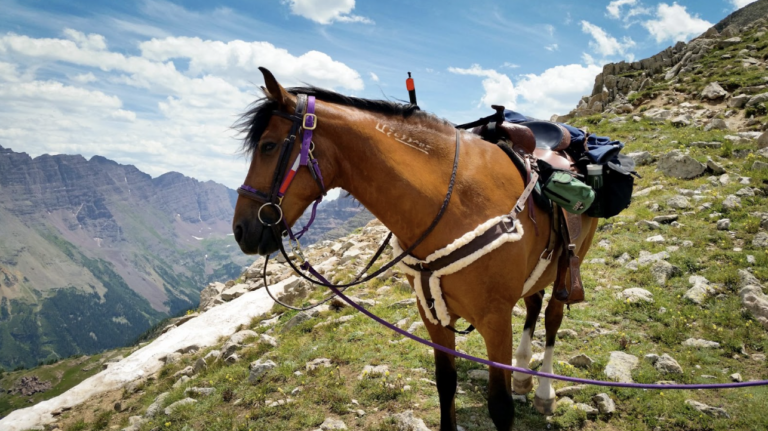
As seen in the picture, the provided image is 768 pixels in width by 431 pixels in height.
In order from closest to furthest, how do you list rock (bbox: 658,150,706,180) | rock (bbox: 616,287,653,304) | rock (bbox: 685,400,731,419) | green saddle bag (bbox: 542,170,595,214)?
green saddle bag (bbox: 542,170,595,214)
rock (bbox: 685,400,731,419)
rock (bbox: 616,287,653,304)
rock (bbox: 658,150,706,180)

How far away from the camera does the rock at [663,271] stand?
25.3ft

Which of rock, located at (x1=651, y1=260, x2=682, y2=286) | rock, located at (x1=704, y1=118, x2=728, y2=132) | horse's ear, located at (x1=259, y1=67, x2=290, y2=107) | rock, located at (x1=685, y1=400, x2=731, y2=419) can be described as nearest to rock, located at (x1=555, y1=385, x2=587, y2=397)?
rock, located at (x1=685, y1=400, x2=731, y2=419)

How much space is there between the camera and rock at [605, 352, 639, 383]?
522cm

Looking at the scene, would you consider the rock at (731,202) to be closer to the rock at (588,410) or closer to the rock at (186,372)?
the rock at (588,410)

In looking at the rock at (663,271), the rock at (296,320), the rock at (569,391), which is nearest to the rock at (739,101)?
the rock at (663,271)

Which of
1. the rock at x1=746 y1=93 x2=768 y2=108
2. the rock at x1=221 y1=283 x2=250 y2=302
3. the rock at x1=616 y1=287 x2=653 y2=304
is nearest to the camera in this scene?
the rock at x1=616 y1=287 x2=653 y2=304

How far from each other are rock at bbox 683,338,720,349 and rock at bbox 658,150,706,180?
8.71m

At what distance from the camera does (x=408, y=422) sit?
4.56 m

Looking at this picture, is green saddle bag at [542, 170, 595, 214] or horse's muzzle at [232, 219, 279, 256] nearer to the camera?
horse's muzzle at [232, 219, 279, 256]

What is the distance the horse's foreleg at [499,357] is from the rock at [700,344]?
396 centimetres

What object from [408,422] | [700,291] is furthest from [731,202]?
[408,422]

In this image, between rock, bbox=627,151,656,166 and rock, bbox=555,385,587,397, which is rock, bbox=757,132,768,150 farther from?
rock, bbox=555,385,587,397

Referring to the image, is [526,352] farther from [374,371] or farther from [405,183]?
[405,183]

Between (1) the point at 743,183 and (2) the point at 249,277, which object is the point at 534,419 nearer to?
(1) the point at 743,183
